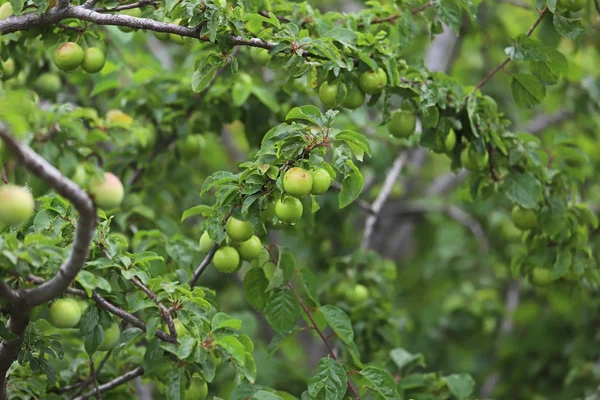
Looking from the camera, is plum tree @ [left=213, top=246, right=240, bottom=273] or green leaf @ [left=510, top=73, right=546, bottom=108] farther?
green leaf @ [left=510, top=73, right=546, bottom=108]

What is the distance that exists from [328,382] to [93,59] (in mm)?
1118

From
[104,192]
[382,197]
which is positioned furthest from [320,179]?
[382,197]

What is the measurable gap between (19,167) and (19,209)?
89 millimetres

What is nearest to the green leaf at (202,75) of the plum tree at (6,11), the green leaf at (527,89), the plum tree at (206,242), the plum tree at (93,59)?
the plum tree at (93,59)

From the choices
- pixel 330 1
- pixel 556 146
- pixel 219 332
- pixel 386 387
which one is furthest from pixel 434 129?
pixel 330 1

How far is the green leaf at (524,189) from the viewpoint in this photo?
2.42 m

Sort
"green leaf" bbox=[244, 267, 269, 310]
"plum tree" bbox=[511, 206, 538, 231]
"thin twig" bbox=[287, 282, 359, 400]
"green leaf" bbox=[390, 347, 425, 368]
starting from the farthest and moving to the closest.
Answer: "green leaf" bbox=[390, 347, 425, 368], "plum tree" bbox=[511, 206, 538, 231], "green leaf" bbox=[244, 267, 269, 310], "thin twig" bbox=[287, 282, 359, 400]

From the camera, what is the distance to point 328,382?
2023mm

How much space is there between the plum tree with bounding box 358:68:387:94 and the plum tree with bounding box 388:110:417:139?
0.25m

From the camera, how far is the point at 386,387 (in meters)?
2.10

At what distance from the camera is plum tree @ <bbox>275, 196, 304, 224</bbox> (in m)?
1.80

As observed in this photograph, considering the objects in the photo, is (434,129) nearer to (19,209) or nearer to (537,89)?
(537,89)

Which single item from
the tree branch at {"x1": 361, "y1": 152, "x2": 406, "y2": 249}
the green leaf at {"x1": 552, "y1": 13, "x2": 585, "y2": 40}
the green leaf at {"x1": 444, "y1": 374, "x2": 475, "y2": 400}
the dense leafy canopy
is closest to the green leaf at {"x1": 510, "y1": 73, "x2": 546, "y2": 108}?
the dense leafy canopy

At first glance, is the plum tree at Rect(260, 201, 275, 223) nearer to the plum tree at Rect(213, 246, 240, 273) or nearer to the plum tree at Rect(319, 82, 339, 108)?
the plum tree at Rect(213, 246, 240, 273)
